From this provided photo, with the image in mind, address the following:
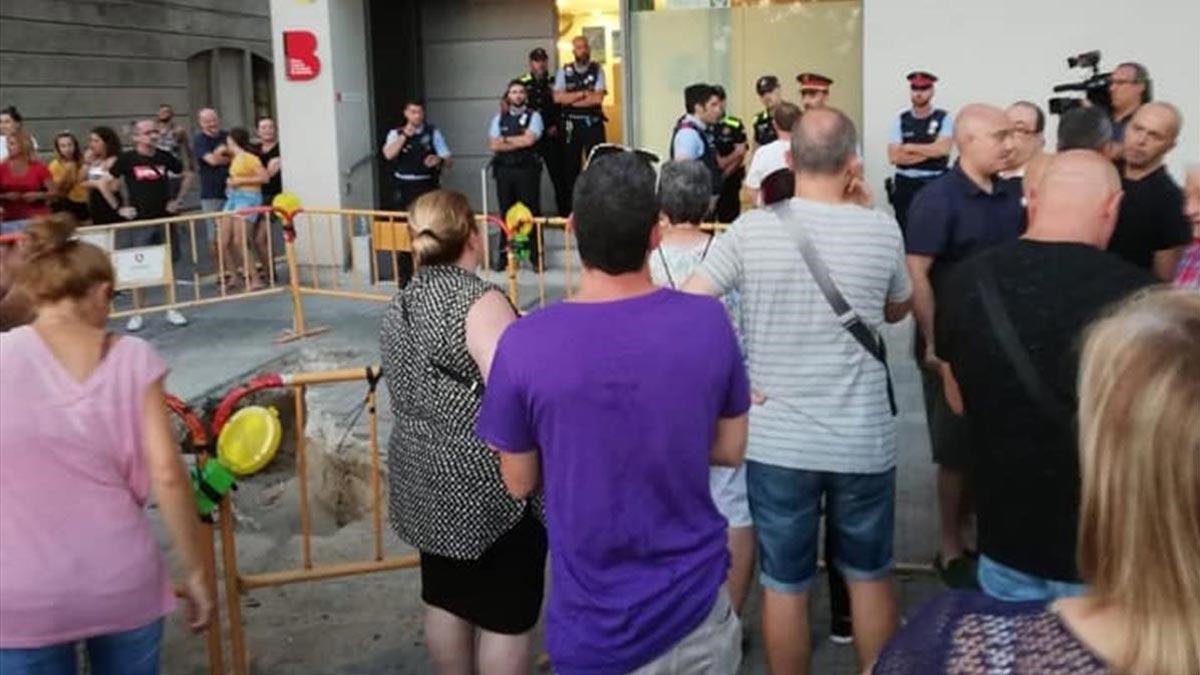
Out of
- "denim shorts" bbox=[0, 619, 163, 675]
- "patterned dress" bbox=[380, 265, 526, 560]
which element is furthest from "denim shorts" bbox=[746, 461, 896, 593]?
"denim shorts" bbox=[0, 619, 163, 675]

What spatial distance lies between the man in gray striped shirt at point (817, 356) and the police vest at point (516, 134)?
8.76 metres

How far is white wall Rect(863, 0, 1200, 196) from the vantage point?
32.1 feet

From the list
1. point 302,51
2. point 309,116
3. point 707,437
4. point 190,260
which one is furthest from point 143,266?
point 707,437

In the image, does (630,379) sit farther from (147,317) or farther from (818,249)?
(147,317)

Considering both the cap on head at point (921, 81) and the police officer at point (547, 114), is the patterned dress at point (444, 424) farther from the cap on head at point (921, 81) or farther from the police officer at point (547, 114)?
the police officer at point (547, 114)

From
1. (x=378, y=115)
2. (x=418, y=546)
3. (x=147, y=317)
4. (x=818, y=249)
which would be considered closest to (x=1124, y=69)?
(x=818, y=249)

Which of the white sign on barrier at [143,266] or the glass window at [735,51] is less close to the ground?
the glass window at [735,51]

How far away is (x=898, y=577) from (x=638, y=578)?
9.36ft

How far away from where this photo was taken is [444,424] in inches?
136

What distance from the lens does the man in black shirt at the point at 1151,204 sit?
466 centimetres

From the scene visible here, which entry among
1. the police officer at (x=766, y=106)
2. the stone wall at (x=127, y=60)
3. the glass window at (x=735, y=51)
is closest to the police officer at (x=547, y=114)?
the glass window at (x=735, y=51)

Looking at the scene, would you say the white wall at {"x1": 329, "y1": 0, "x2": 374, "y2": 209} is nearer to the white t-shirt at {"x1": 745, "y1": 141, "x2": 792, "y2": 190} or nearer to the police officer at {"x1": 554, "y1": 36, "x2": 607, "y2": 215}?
the police officer at {"x1": 554, "y1": 36, "x2": 607, "y2": 215}

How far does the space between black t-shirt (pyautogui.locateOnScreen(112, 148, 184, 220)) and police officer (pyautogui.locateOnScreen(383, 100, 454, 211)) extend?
7.74 ft

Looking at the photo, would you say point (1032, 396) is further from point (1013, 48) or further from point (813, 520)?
point (1013, 48)
